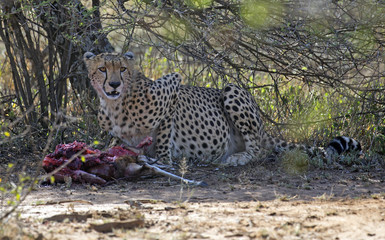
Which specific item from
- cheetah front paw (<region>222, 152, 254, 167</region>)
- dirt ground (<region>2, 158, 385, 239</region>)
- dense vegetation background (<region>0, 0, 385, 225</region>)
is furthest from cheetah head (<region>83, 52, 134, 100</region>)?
cheetah front paw (<region>222, 152, 254, 167</region>)

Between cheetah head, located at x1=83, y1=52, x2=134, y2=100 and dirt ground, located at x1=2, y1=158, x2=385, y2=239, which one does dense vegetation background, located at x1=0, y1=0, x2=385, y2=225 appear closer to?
cheetah head, located at x1=83, y1=52, x2=134, y2=100

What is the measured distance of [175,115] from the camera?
227 inches

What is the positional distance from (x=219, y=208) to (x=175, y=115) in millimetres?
2451

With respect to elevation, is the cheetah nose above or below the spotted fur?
above

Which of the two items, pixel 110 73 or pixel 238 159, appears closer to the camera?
pixel 110 73

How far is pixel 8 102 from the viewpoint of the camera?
20.0 ft

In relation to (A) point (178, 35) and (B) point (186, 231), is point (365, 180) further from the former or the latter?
(A) point (178, 35)

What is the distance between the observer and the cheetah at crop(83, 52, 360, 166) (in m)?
5.23

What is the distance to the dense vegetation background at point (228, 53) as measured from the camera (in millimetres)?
5234

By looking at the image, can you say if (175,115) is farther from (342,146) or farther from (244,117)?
(342,146)

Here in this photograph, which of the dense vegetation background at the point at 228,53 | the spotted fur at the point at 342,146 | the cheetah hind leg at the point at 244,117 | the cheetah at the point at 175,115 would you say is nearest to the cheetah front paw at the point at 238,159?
the cheetah at the point at 175,115

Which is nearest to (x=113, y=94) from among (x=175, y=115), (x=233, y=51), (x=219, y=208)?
(x=175, y=115)

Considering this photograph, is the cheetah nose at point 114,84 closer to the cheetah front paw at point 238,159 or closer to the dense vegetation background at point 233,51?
the dense vegetation background at point 233,51

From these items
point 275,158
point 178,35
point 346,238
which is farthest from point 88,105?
point 346,238
